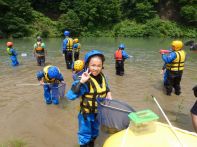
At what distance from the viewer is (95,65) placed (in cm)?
363

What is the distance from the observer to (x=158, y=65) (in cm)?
1309

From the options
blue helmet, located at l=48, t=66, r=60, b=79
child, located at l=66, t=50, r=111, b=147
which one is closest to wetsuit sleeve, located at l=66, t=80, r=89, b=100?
child, located at l=66, t=50, r=111, b=147

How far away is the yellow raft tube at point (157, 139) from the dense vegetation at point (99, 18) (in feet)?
95.3

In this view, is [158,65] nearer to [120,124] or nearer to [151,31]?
[120,124]

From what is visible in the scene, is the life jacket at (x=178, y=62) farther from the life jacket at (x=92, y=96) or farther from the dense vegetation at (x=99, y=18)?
the dense vegetation at (x=99, y=18)

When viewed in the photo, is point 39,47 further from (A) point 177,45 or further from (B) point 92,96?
(B) point 92,96

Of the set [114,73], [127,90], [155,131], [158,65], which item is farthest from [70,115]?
[158,65]

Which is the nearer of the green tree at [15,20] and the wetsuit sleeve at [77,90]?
the wetsuit sleeve at [77,90]

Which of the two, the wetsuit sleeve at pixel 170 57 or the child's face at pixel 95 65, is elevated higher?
the child's face at pixel 95 65

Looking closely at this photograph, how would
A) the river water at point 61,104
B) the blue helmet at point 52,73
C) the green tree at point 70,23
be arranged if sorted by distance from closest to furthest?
the river water at point 61,104, the blue helmet at point 52,73, the green tree at point 70,23

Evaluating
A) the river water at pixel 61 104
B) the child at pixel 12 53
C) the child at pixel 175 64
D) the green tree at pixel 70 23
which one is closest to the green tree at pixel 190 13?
the green tree at pixel 70 23

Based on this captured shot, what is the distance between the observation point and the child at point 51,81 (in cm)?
661

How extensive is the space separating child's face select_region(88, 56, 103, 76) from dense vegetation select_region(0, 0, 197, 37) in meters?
27.7

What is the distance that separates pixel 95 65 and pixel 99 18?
3286 cm
